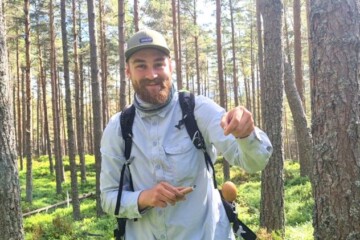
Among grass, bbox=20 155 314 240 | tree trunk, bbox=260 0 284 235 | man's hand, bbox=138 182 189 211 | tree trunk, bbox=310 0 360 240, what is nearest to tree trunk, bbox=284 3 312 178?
grass, bbox=20 155 314 240

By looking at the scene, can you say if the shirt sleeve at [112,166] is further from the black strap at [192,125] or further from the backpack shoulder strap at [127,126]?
the black strap at [192,125]

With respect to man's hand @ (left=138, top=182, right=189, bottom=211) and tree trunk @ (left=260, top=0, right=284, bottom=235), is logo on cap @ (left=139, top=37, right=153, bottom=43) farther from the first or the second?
tree trunk @ (left=260, top=0, right=284, bottom=235)

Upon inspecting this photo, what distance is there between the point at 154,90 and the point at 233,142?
1.71 feet

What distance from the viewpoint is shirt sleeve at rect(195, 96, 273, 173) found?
6.00 ft

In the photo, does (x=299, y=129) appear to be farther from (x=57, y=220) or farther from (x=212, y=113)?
(x=212, y=113)

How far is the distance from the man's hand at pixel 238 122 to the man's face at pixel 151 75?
1.95 ft

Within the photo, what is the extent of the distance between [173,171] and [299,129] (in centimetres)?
1151

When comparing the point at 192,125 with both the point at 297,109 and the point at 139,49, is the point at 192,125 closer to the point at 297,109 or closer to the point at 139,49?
the point at 139,49

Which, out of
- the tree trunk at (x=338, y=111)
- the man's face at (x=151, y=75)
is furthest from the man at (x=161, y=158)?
the tree trunk at (x=338, y=111)

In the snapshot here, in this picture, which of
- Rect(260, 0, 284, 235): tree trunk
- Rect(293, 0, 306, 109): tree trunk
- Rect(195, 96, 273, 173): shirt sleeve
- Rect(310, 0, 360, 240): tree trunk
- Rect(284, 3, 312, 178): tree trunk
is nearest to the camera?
Rect(195, 96, 273, 173): shirt sleeve

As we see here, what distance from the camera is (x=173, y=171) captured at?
2115 millimetres

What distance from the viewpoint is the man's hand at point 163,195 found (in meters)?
1.92

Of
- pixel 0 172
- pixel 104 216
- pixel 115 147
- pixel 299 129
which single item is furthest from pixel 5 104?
pixel 299 129

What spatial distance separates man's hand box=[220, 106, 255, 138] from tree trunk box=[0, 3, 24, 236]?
402 cm
